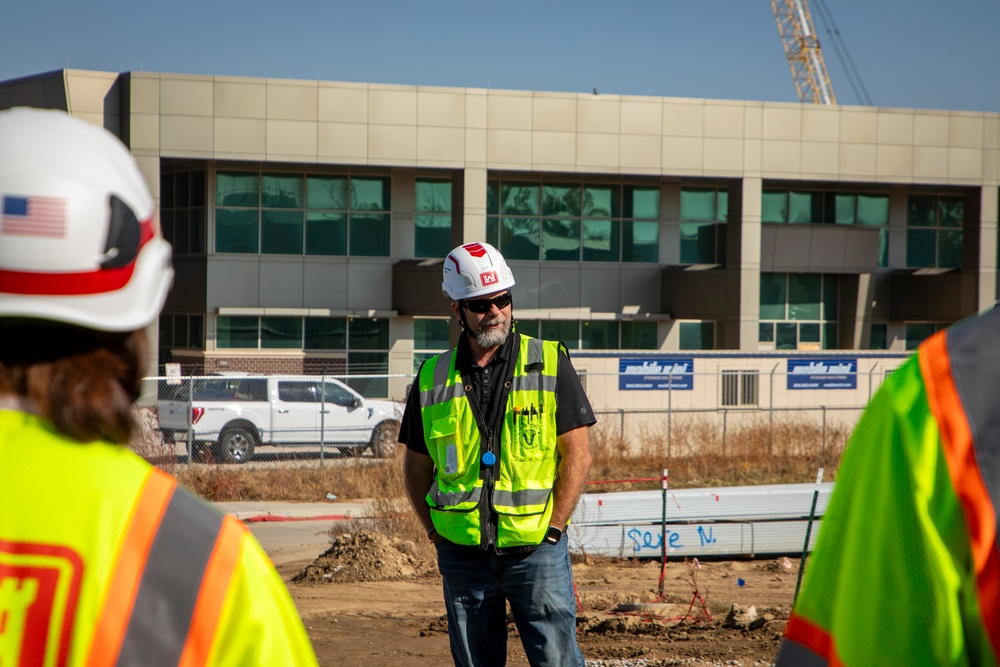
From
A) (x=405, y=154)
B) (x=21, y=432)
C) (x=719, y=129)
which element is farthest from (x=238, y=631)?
(x=719, y=129)

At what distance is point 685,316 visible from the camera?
35344mm

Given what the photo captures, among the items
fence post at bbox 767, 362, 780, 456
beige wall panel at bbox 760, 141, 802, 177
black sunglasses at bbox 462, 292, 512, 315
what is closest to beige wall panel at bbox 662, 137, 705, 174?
beige wall panel at bbox 760, 141, 802, 177

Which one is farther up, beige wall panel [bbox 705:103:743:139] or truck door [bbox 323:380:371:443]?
beige wall panel [bbox 705:103:743:139]

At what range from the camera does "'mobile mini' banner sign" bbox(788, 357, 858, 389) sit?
2566 cm

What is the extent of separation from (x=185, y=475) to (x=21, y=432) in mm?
15985

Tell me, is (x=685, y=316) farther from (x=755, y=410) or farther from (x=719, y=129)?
(x=755, y=410)

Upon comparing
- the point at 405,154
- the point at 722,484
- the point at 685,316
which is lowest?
the point at 722,484

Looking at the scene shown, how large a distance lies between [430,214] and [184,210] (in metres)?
7.32

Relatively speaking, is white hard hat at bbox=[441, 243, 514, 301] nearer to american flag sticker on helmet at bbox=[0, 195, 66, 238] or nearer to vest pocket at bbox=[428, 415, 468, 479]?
vest pocket at bbox=[428, 415, 468, 479]

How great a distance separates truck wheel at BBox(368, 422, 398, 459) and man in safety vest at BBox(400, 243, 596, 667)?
1673 centimetres

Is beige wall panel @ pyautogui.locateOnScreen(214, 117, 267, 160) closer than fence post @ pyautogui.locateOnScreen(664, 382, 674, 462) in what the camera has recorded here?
No

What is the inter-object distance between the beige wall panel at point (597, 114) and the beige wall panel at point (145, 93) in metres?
11.9

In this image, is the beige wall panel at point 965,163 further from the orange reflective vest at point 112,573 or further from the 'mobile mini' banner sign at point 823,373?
the orange reflective vest at point 112,573

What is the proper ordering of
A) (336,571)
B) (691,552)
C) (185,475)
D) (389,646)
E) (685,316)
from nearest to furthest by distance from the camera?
(389,646) < (336,571) < (691,552) < (185,475) < (685,316)
